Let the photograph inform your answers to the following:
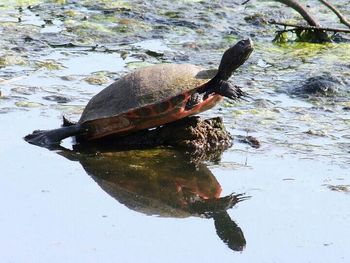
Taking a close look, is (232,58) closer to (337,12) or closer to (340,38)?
(337,12)

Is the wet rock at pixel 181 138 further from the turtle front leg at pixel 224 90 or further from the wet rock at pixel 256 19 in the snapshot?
the wet rock at pixel 256 19

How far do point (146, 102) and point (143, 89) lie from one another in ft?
0.32

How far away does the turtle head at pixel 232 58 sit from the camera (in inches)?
259

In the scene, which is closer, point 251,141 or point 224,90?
point 224,90

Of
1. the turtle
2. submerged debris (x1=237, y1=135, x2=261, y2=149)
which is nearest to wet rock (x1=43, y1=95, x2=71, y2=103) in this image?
the turtle

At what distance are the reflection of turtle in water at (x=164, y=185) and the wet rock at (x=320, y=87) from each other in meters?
1.91

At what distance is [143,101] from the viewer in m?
6.26

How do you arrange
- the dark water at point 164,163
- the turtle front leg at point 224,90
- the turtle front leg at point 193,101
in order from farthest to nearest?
the turtle front leg at point 224,90 < the turtle front leg at point 193,101 < the dark water at point 164,163

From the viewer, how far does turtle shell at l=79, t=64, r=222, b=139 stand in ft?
20.6

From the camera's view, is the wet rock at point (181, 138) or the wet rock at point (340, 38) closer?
the wet rock at point (181, 138)

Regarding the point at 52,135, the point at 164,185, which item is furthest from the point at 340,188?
the point at 52,135

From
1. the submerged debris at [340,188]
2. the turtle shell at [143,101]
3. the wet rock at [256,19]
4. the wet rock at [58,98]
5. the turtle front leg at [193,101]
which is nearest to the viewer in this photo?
the submerged debris at [340,188]

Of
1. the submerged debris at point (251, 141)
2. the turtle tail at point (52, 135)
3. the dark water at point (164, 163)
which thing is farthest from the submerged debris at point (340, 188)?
the turtle tail at point (52, 135)

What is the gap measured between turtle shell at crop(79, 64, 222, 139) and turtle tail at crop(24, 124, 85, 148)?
0.08 m
